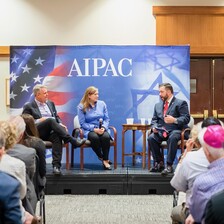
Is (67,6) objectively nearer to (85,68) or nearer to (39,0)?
(39,0)

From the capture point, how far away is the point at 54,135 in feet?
20.6

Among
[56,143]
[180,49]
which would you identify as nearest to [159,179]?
[56,143]

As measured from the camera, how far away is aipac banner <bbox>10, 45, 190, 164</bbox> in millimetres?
7254

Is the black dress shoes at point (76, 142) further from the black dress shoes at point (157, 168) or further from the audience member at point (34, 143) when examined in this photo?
the audience member at point (34, 143)

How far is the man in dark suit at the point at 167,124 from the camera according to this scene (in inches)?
247

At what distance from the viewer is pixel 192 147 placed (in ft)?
12.4

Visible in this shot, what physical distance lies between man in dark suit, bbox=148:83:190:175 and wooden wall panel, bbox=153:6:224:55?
79.7 inches

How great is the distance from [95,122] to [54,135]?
2.31ft

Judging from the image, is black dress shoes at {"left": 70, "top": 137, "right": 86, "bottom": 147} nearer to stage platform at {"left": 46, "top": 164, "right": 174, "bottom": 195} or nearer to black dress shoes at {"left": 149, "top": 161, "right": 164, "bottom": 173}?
stage platform at {"left": 46, "top": 164, "right": 174, "bottom": 195}

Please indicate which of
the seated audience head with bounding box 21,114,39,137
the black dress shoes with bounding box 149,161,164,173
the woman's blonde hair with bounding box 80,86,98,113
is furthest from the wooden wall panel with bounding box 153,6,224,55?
the seated audience head with bounding box 21,114,39,137

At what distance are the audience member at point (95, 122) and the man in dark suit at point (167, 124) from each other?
24.7 inches

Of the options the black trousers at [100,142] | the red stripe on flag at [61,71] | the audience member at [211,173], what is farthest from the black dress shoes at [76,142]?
the audience member at [211,173]

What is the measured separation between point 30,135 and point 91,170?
102 inches

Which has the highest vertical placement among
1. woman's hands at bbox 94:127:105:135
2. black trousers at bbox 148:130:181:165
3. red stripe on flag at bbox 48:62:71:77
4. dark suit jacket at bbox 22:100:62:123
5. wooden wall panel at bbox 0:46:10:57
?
wooden wall panel at bbox 0:46:10:57
